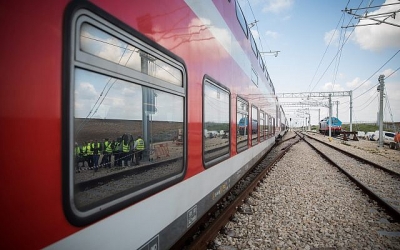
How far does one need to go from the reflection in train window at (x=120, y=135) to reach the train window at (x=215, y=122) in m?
0.77

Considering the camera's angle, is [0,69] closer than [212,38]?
Yes

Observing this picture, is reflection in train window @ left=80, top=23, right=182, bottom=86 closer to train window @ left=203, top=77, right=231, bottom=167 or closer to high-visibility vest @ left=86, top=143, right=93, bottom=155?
high-visibility vest @ left=86, top=143, right=93, bottom=155

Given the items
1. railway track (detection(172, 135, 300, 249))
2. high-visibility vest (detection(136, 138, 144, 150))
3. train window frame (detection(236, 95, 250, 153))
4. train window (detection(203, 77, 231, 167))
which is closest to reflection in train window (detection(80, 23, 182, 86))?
high-visibility vest (detection(136, 138, 144, 150))

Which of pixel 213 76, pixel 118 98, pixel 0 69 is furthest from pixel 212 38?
pixel 0 69

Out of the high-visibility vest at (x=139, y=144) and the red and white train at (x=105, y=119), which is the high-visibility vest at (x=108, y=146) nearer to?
the red and white train at (x=105, y=119)

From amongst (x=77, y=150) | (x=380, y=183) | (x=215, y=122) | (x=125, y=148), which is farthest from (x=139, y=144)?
(x=380, y=183)

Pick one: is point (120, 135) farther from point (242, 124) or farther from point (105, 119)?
point (242, 124)

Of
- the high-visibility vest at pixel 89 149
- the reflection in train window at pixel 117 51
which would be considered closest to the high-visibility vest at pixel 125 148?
the high-visibility vest at pixel 89 149

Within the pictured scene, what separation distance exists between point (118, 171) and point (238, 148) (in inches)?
134

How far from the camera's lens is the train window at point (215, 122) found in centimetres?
338

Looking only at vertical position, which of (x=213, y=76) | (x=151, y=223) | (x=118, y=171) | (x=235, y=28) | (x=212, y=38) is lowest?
(x=151, y=223)

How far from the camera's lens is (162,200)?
227 cm

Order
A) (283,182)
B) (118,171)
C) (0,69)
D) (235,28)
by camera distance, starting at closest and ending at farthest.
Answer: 1. (0,69)
2. (118,171)
3. (235,28)
4. (283,182)

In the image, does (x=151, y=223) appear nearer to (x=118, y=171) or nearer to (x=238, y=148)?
(x=118, y=171)
